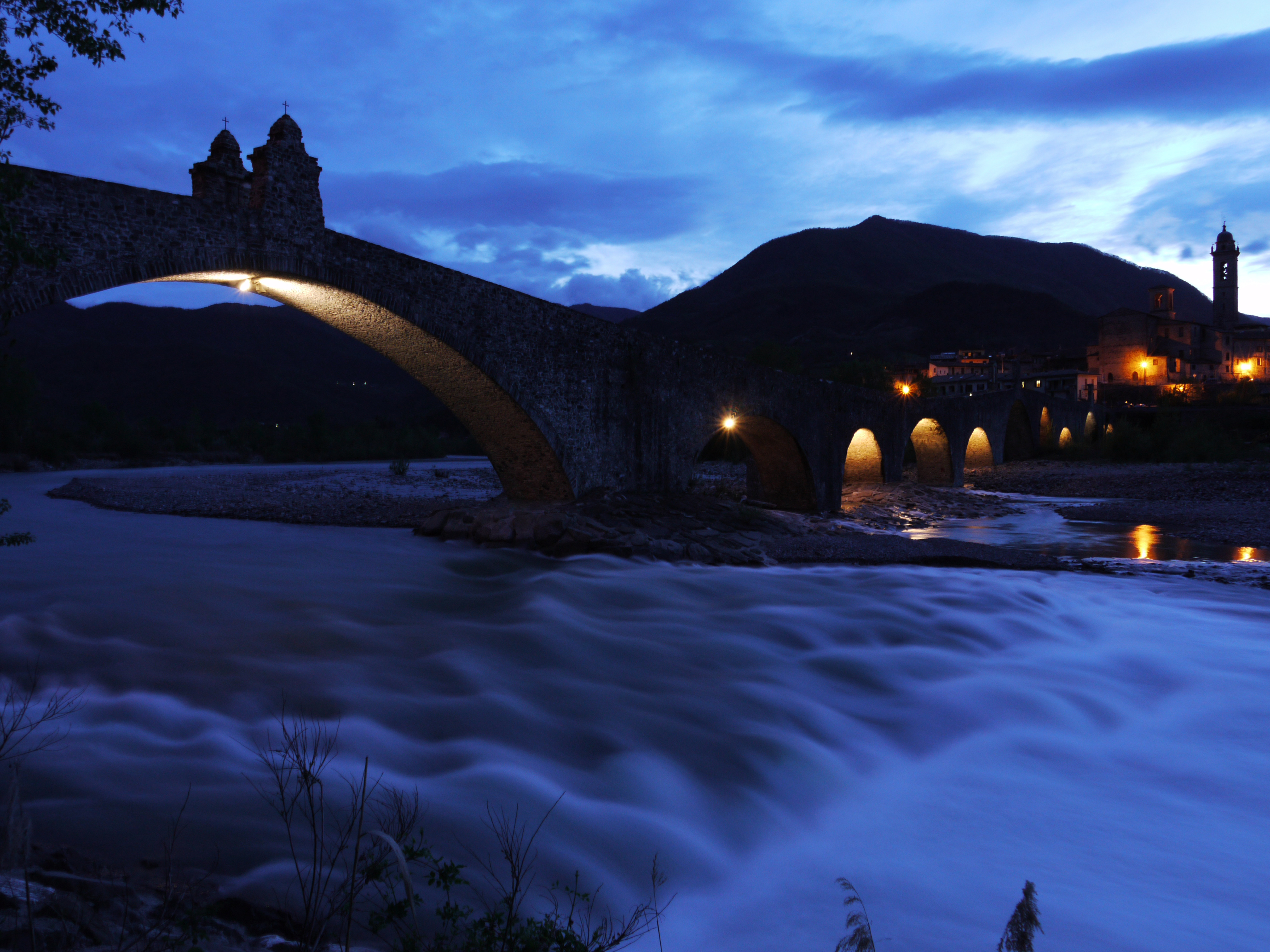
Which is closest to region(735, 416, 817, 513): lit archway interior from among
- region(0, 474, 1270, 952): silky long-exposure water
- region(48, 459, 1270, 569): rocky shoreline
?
region(48, 459, 1270, 569): rocky shoreline

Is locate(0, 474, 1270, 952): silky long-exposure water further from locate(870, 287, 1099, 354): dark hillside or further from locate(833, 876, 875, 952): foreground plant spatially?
locate(870, 287, 1099, 354): dark hillside

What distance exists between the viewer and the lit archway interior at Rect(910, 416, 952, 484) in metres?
30.1

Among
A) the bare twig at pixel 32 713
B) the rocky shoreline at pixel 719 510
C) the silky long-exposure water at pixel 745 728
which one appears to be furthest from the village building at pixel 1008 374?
the bare twig at pixel 32 713

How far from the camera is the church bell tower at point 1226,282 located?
7588 cm

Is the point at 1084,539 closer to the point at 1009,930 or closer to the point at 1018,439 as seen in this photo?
the point at 1009,930

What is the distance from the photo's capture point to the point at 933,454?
31.0 meters

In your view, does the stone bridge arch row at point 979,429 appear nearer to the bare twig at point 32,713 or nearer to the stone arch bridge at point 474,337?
the stone arch bridge at point 474,337

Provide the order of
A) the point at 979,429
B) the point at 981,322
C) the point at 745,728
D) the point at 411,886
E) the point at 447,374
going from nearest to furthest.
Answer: the point at 411,886 → the point at 745,728 → the point at 447,374 → the point at 979,429 → the point at 981,322

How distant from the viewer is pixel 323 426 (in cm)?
5131

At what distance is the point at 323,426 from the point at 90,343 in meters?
58.2

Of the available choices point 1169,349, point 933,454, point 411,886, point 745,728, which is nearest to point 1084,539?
point 745,728

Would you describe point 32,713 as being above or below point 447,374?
below

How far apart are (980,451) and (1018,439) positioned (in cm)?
567

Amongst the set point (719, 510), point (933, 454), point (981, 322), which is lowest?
point (719, 510)
